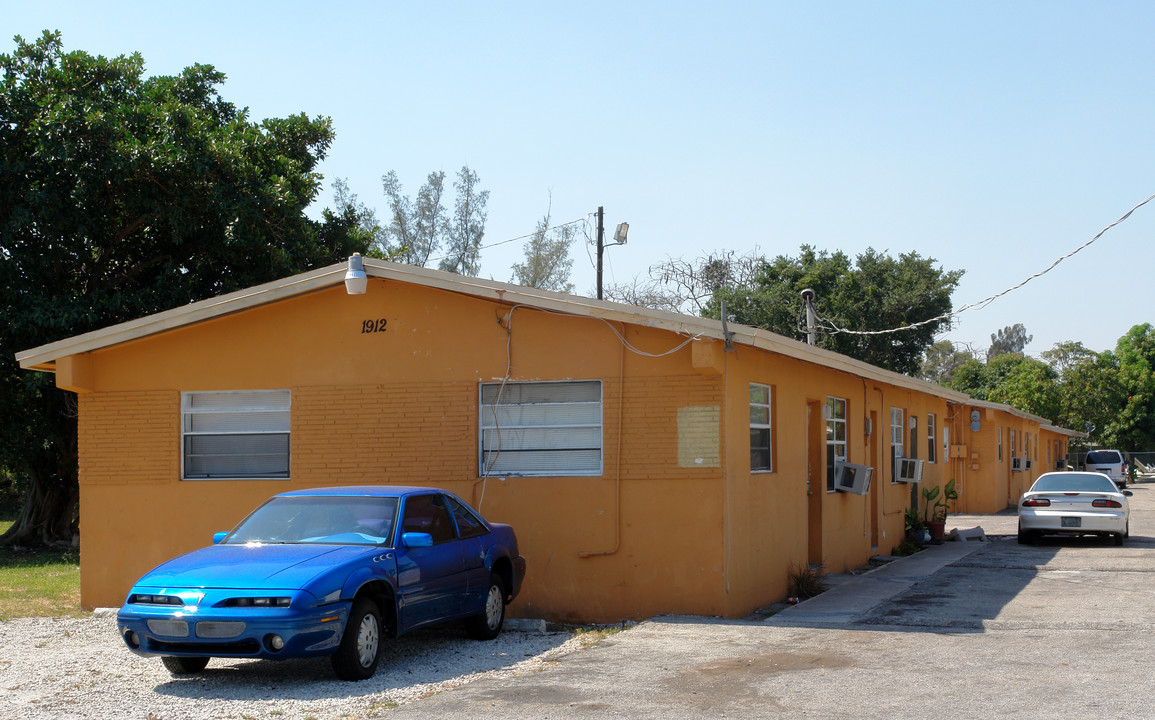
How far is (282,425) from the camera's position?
40.1ft

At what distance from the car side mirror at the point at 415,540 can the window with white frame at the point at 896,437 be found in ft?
38.4

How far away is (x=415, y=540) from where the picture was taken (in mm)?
8695

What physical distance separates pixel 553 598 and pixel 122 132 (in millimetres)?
12631

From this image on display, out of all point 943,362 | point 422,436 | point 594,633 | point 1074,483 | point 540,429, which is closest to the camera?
point 594,633

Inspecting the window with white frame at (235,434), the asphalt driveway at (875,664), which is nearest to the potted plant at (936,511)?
the asphalt driveway at (875,664)

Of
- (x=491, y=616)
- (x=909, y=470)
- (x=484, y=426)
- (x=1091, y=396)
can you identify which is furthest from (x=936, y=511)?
(x=1091, y=396)

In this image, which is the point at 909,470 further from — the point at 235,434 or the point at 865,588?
the point at 235,434

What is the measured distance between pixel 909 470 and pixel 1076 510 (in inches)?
112

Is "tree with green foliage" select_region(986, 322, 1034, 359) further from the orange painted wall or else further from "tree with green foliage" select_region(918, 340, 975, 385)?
the orange painted wall

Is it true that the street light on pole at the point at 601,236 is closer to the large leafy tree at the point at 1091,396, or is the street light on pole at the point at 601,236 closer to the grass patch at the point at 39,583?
the grass patch at the point at 39,583

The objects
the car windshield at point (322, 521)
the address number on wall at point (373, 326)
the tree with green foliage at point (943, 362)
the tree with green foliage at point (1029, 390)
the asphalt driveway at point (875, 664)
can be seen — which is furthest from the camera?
the tree with green foliage at point (943, 362)

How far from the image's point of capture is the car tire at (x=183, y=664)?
8.06m

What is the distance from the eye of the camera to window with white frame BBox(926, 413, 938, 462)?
72.8 feet

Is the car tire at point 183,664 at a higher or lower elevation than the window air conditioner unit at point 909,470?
lower
